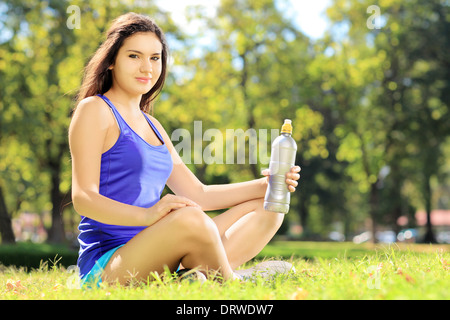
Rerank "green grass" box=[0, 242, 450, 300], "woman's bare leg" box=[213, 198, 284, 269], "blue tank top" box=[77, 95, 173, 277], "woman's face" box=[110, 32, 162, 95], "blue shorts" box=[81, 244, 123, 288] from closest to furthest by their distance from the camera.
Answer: "green grass" box=[0, 242, 450, 300] → "blue shorts" box=[81, 244, 123, 288] → "blue tank top" box=[77, 95, 173, 277] → "woman's face" box=[110, 32, 162, 95] → "woman's bare leg" box=[213, 198, 284, 269]

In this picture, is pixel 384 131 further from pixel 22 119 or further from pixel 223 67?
pixel 22 119

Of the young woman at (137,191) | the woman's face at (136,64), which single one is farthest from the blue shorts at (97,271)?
the woman's face at (136,64)

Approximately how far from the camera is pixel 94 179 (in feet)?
11.2

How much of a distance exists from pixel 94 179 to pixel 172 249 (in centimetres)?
69

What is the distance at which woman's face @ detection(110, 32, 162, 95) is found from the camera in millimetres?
3816

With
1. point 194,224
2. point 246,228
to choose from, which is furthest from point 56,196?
point 194,224

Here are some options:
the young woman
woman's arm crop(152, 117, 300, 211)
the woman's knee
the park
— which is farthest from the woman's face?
the park

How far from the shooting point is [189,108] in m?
22.8

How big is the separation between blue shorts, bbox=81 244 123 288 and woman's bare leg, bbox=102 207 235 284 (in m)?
0.05

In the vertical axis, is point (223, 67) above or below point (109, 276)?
above

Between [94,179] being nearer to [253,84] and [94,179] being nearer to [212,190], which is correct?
[212,190]
